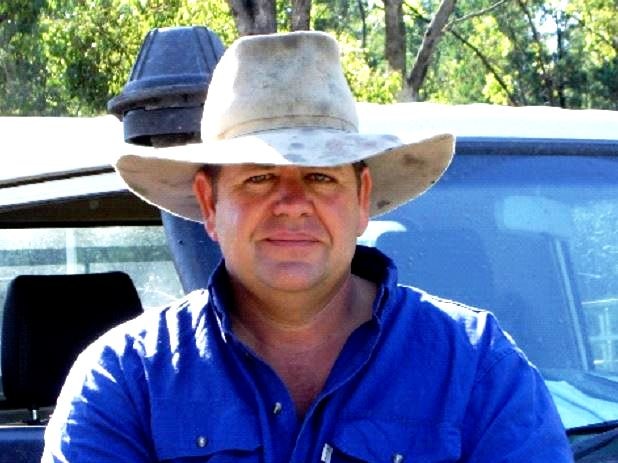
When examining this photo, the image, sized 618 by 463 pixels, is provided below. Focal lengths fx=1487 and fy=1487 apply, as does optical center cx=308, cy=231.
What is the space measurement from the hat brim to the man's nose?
0.22 ft

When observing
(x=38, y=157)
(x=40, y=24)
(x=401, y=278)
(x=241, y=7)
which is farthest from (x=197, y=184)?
(x=40, y=24)

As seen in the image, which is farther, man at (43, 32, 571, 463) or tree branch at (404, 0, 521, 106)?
tree branch at (404, 0, 521, 106)

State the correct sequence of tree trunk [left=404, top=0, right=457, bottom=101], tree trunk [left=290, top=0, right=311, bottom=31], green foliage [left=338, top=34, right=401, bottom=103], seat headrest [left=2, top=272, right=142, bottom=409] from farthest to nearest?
tree trunk [left=404, top=0, right=457, bottom=101], green foliage [left=338, top=34, right=401, bottom=103], tree trunk [left=290, top=0, right=311, bottom=31], seat headrest [left=2, top=272, right=142, bottom=409]

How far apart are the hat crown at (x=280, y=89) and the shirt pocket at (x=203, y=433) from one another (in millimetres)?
482

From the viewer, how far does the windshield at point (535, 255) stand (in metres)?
2.84

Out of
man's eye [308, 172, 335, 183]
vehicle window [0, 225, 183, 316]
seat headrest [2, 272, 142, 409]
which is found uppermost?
man's eye [308, 172, 335, 183]

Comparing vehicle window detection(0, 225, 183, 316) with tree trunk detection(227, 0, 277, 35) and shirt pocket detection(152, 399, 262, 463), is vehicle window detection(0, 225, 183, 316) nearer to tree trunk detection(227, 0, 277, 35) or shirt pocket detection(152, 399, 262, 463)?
shirt pocket detection(152, 399, 262, 463)

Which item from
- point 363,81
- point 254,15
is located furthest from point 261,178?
point 363,81

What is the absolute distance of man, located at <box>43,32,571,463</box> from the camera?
229 cm

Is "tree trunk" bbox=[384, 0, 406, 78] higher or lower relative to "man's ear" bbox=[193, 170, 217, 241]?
higher

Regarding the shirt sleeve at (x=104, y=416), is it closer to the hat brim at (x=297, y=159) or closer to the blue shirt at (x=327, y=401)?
the blue shirt at (x=327, y=401)

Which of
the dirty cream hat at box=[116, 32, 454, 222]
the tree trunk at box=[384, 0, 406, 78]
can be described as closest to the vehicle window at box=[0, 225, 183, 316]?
the dirty cream hat at box=[116, 32, 454, 222]

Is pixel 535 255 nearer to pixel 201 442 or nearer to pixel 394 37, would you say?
pixel 201 442

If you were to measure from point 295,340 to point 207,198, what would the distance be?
0.96ft
